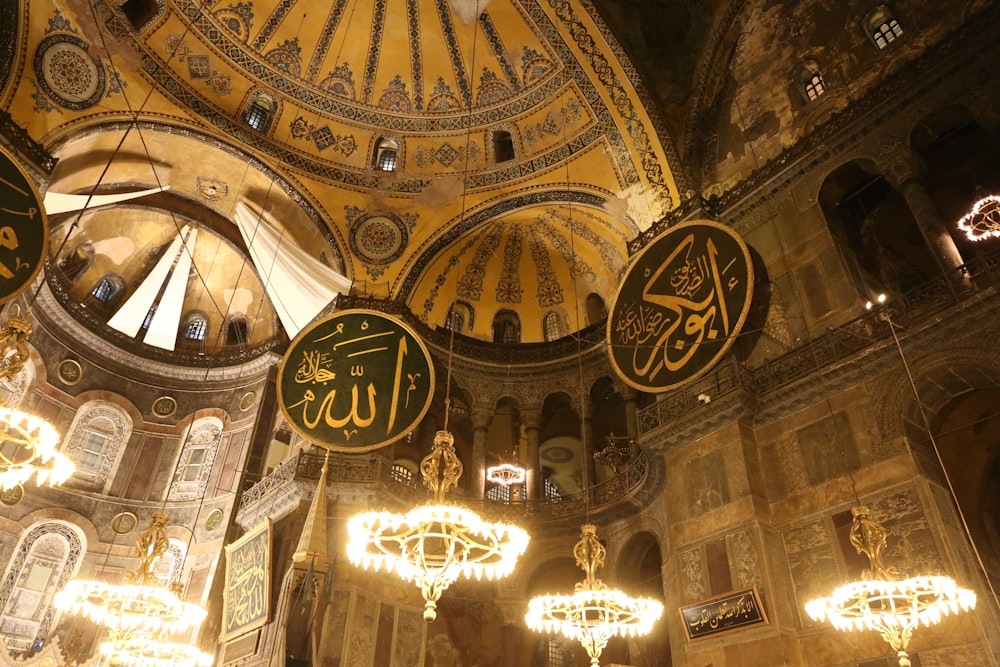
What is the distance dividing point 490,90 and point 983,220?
7.86 meters

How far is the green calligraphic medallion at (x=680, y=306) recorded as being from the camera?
7812mm

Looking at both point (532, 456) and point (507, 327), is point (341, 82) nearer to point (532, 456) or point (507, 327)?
point (507, 327)

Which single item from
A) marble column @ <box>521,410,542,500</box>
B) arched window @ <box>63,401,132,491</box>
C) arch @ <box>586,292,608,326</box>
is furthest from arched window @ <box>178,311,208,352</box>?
arch @ <box>586,292,608,326</box>

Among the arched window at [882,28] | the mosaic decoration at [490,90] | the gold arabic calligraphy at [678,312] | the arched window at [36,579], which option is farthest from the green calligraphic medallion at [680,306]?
the arched window at [36,579]

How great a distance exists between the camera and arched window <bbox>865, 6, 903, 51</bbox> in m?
8.98

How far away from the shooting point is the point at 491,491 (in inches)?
497

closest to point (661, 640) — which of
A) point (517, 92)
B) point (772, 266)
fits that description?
point (772, 266)

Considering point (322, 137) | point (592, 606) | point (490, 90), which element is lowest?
point (592, 606)

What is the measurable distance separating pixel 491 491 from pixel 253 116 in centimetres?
800

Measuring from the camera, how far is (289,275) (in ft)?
37.6

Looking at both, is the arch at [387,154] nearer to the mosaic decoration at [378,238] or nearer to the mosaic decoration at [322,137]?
the mosaic decoration at [322,137]

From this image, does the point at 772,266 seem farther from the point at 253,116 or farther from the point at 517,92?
the point at 253,116

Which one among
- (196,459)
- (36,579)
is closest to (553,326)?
(196,459)

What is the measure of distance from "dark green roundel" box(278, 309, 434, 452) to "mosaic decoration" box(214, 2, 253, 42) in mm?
5386
